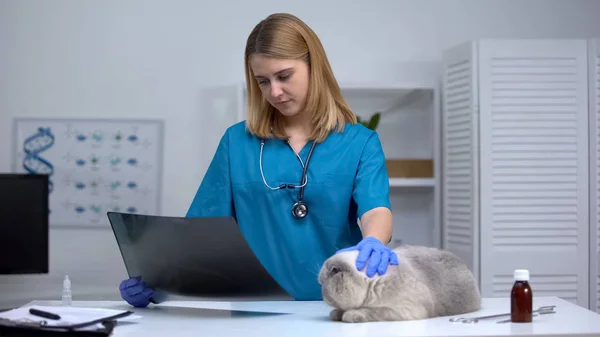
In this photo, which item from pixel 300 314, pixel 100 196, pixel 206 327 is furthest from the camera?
pixel 100 196

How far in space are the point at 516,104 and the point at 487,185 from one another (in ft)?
1.23

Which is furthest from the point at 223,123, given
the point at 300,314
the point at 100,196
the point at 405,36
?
the point at 300,314

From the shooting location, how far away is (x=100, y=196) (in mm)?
3787

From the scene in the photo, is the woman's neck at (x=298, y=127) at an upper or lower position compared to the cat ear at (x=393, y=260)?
upper

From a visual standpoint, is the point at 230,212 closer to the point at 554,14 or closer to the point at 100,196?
the point at 100,196

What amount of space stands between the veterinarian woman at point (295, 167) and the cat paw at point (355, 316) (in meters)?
0.49

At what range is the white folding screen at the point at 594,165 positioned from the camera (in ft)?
11.3

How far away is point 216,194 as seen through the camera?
7.20 feet

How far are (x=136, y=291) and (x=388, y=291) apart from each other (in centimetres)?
60

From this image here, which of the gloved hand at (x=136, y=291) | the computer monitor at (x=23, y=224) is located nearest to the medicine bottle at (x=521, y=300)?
the gloved hand at (x=136, y=291)

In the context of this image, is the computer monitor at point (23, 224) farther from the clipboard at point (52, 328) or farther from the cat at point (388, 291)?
the cat at point (388, 291)

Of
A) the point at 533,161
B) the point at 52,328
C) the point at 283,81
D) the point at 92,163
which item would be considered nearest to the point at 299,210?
the point at 283,81

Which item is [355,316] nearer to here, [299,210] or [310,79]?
[299,210]

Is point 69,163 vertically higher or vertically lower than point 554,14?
lower
